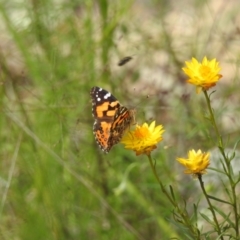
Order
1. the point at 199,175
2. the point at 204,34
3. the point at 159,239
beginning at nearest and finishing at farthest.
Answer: the point at 199,175 → the point at 159,239 → the point at 204,34

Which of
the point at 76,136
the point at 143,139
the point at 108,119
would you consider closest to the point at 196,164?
the point at 143,139

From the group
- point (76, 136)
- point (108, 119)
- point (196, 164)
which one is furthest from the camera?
point (76, 136)

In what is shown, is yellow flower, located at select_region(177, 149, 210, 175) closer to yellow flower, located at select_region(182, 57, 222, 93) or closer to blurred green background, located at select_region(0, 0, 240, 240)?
yellow flower, located at select_region(182, 57, 222, 93)

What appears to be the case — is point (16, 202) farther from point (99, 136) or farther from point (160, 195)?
point (99, 136)

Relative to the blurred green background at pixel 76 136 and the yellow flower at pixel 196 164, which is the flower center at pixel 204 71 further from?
the blurred green background at pixel 76 136

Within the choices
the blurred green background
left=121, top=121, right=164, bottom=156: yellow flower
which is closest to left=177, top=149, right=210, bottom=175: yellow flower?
left=121, top=121, right=164, bottom=156: yellow flower

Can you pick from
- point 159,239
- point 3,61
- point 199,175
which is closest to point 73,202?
point 159,239

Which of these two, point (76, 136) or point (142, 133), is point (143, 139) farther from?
point (76, 136)
